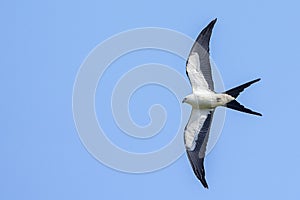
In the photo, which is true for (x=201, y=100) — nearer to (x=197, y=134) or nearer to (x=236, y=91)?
(x=197, y=134)

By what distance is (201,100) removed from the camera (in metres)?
28.5

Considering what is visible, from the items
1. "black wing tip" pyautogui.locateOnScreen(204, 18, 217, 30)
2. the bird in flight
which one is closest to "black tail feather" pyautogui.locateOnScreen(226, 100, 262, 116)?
the bird in flight

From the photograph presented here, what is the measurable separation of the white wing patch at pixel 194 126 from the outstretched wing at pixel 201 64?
A: 0.74m

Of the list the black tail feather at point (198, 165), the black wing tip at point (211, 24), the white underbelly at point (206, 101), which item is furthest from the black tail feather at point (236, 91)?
the black tail feather at point (198, 165)

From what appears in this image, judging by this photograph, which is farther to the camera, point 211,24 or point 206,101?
point 206,101

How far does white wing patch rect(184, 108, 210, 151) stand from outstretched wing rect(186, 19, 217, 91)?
74 centimetres

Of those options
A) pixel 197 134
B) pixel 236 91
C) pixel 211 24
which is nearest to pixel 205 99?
pixel 197 134

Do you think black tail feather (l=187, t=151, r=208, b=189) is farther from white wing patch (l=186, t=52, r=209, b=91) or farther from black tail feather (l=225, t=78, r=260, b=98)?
black tail feather (l=225, t=78, r=260, b=98)

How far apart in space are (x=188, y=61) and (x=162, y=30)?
2235 mm

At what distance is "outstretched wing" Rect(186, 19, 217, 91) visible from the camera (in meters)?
28.0

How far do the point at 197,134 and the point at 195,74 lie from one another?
1.78 meters

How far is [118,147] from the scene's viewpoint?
1198 inches

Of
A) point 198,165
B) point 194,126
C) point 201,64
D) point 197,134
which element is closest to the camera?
point 198,165

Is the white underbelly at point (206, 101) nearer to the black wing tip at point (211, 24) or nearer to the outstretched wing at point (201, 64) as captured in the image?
the outstretched wing at point (201, 64)
